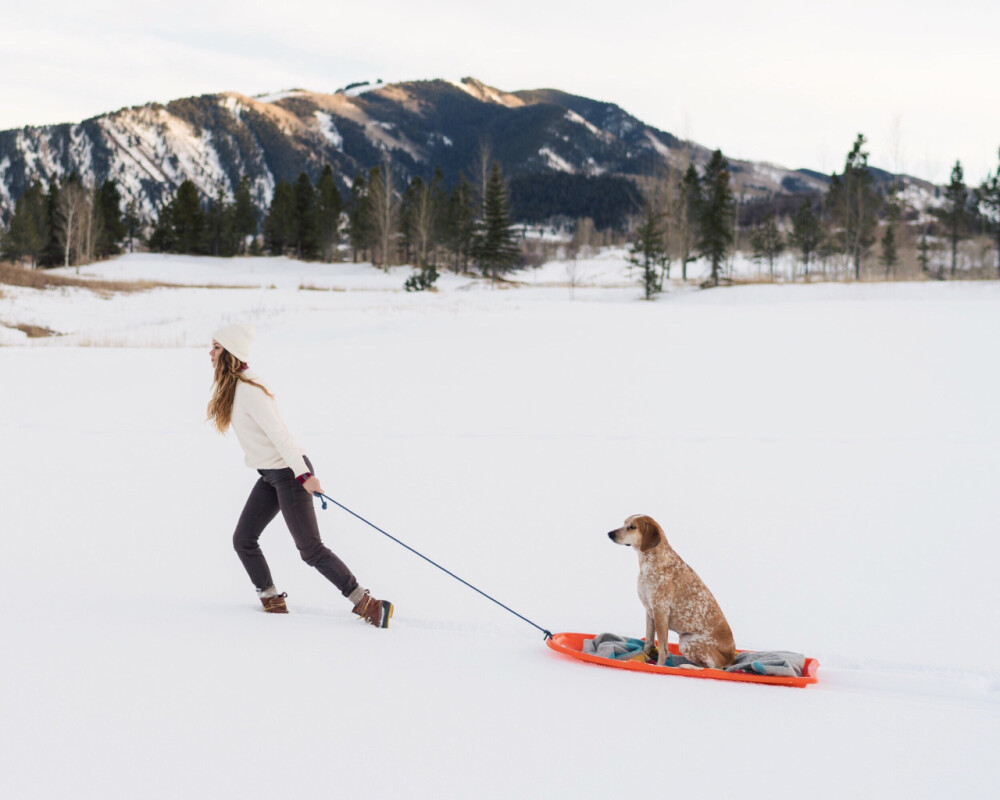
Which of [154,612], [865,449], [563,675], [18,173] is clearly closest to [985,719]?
[563,675]

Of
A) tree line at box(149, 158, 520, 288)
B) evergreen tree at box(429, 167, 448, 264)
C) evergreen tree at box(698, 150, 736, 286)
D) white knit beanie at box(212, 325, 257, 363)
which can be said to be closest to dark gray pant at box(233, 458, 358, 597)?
white knit beanie at box(212, 325, 257, 363)

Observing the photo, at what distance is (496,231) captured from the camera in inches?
2048

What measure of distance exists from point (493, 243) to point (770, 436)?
143 ft

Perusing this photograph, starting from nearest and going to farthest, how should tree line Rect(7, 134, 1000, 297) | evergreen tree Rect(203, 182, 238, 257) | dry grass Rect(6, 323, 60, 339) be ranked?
dry grass Rect(6, 323, 60, 339) < tree line Rect(7, 134, 1000, 297) < evergreen tree Rect(203, 182, 238, 257)

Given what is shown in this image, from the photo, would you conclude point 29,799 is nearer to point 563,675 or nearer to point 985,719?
point 563,675

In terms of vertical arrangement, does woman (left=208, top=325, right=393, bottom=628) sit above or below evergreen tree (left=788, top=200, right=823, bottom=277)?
below

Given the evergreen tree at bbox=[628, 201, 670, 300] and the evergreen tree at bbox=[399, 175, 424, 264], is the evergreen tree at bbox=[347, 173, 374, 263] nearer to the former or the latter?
the evergreen tree at bbox=[399, 175, 424, 264]

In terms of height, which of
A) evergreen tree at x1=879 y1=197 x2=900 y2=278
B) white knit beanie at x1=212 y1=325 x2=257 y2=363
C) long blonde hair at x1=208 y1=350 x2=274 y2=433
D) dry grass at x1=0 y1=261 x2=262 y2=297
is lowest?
long blonde hair at x1=208 y1=350 x2=274 y2=433

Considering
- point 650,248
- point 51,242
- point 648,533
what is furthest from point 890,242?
point 51,242

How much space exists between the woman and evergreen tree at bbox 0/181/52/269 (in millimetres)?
57648

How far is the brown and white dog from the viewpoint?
4105 mm

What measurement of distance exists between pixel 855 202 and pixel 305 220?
142ft

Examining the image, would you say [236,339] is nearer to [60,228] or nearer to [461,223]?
[461,223]

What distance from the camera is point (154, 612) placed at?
4.94 meters
